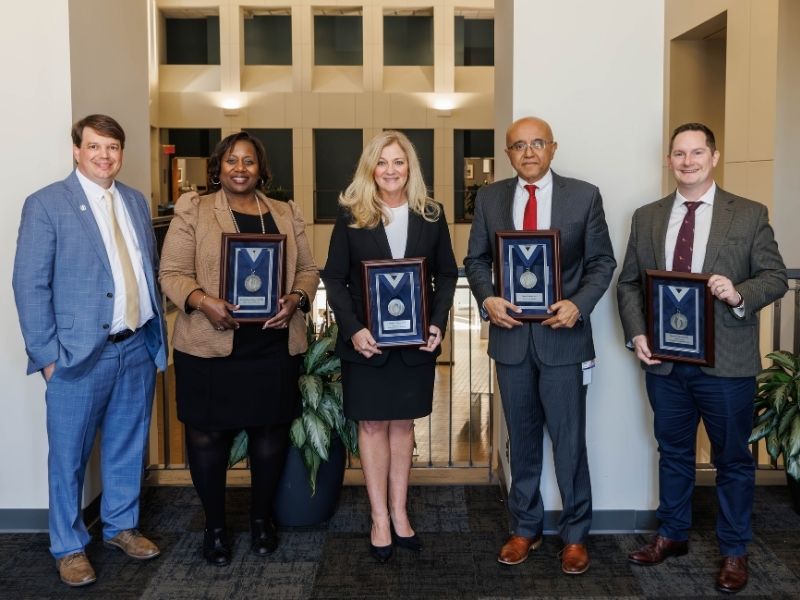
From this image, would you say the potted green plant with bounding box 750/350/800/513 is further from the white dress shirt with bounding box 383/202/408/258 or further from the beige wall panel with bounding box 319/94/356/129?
the beige wall panel with bounding box 319/94/356/129

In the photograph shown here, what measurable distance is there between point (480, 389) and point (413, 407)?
356 inches

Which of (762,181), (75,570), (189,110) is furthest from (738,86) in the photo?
(189,110)

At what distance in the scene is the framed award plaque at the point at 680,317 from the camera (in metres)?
3.84

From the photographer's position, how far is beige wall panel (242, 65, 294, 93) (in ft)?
68.3

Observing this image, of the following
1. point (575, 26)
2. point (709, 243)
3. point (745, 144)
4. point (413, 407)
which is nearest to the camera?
point (709, 243)

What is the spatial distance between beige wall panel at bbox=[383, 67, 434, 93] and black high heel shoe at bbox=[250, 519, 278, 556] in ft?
57.0

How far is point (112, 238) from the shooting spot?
414cm

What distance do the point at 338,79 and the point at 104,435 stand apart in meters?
17.5

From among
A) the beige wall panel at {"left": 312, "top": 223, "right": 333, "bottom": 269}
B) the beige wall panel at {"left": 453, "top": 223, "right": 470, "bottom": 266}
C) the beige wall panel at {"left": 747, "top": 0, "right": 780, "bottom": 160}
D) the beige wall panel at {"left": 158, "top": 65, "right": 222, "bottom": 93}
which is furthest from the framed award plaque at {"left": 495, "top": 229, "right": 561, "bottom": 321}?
the beige wall panel at {"left": 158, "top": 65, "right": 222, "bottom": 93}

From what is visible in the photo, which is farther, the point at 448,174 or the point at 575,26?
the point at 448,174

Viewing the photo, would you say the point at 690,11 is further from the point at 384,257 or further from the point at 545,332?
the point at 384,257

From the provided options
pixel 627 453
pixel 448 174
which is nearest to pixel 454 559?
pixel 627 453

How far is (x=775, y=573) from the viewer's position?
4.25 metres

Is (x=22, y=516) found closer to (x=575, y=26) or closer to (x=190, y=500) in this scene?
(x=190, y=500)
